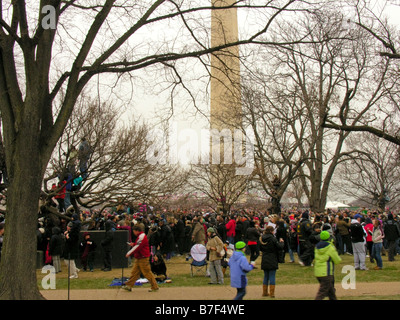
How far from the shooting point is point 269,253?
40.1 ft

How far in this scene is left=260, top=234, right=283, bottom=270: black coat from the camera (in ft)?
39.3

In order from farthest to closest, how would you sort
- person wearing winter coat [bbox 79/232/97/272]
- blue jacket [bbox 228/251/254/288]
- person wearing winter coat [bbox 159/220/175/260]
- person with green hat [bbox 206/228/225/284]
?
person wearing winter coat [bbox 159/220/175/260], person wearing winter coat [bbox 79/232/97/272], person with green hat [bbox 206/228/225/284], blue jacket [bbox 228/251/254/288]

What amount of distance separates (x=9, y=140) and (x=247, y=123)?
18.7 m

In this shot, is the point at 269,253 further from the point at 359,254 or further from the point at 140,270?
the point at 359,254

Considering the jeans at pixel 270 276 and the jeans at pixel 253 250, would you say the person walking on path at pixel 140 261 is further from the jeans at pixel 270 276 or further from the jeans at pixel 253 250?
the jeans at pixel 253 250

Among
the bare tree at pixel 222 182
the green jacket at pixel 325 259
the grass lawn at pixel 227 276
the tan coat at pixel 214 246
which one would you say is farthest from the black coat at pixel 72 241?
the bare tree at pixel 222 182

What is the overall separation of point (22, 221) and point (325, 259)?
5824mm

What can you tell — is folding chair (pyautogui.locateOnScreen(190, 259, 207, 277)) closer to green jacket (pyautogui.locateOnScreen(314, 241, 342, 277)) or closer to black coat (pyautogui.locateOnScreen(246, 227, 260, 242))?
black coat (pyautogui.locateOnScreen(246, 227, 260, 242))

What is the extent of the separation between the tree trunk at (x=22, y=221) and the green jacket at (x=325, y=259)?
17.7ft

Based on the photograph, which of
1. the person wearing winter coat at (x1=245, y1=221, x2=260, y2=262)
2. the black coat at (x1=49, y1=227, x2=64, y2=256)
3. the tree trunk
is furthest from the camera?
the person wearing winter coat at (x1=245, y1=221, x2=260, y2=262)

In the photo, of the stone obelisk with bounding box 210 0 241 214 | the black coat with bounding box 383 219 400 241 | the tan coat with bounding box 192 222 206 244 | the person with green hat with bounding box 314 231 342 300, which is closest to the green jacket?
the person with green hat with bounding box 314 231 342 300

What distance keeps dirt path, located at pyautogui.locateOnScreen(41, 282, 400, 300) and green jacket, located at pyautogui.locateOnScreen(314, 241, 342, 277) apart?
6.62ft

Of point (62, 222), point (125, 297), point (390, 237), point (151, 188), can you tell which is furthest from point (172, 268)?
point (390, 237)
